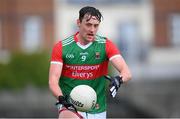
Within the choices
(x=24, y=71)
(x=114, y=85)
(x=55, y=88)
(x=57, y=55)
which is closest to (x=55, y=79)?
(x=55, y=88)

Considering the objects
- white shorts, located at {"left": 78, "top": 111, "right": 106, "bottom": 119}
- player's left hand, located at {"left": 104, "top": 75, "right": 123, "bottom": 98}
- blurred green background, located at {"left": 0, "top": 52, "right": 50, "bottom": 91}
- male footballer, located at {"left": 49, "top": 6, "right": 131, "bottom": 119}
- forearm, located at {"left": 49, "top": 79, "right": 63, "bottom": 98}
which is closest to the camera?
player's left hand, located at {"left": 104, "top": 75, "right": 123, "bottom": 98}

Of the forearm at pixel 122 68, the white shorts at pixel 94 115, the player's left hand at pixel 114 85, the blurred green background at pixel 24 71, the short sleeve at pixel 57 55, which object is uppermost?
the short sleeve at pixel 57 55

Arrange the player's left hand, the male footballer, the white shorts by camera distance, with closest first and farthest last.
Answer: the player's left hand < the male footballer < the white shorts

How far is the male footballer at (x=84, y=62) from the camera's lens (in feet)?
29.9

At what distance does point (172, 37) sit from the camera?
151ft

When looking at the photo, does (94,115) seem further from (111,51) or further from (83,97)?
(111,51)

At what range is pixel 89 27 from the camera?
356 inches

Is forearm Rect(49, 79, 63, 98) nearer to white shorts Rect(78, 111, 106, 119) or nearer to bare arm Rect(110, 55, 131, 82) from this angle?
white shorts Rect(78, 111, 106, 119)

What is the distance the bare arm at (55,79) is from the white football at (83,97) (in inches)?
6.4

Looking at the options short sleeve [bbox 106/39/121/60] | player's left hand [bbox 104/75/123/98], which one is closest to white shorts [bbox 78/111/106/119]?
player's left hand [bbox 104/75/123/98]

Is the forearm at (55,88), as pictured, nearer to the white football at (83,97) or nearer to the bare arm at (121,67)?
the white football at (83,97)

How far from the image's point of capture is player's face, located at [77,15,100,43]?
9023 millimetres

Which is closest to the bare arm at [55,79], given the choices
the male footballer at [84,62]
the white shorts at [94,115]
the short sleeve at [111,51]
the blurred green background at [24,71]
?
the male footballer at [84,62]

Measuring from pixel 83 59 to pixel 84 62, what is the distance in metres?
0.04
